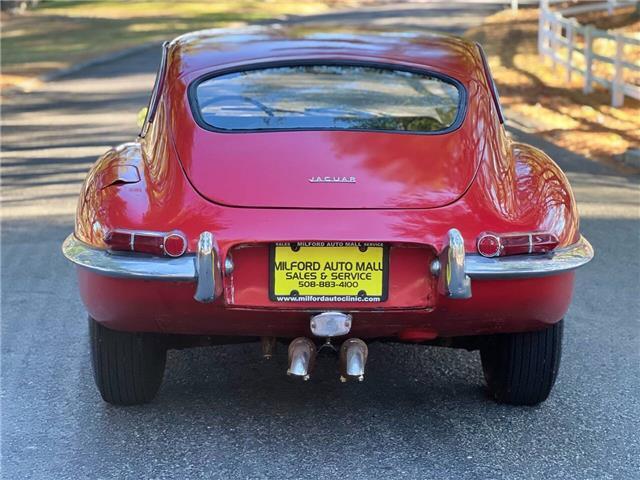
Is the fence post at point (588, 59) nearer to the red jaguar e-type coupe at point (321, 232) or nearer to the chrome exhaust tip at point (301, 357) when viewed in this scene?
the red jaguar e-type coupe at point (321, 232)

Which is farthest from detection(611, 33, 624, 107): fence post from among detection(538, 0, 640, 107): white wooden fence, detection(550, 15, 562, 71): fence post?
detection(550, 15, 562, 71): fence post

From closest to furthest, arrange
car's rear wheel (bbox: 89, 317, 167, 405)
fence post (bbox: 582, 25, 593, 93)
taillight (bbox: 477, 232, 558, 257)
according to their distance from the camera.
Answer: taillight (bbox: 477, 232, 558, 257), car's rear wheel (bbox: 89, 317, 167, 405), fence post (bbox: 582, 25, 593, 93)

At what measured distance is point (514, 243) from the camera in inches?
161

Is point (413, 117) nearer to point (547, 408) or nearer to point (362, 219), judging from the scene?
point (362, 219)

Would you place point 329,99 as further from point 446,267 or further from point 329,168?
point 446,267

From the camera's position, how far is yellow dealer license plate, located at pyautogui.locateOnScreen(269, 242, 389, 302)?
4004 mm

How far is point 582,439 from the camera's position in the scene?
439 centimetres

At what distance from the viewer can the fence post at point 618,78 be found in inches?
587

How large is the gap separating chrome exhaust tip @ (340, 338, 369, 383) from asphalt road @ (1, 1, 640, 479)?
307 millimetres

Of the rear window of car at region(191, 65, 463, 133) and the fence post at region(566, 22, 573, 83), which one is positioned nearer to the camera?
the rear window of car at region(191, 65, 463, 133)

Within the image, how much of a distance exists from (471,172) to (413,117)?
742 mm

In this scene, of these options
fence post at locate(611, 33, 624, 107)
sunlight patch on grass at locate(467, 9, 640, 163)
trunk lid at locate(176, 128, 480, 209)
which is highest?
trunk lid at locate(176, 128, 480, 209)

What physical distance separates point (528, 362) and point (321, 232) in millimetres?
1172

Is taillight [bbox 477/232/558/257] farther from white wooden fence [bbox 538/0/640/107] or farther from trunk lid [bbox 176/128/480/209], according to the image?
white wooden fence [bbox 538/0/640/107]
